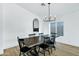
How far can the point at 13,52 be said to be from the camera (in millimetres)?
2229

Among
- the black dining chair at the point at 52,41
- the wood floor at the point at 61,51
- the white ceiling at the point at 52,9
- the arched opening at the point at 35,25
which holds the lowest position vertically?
the wood floor at the point at 61,51

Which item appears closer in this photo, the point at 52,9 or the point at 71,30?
the point at 52,9

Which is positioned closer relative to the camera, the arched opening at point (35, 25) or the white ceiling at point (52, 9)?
the white ceiling at point (52, 9)

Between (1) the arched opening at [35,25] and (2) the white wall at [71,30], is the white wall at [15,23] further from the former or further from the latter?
(2) the white wall at [71,30]

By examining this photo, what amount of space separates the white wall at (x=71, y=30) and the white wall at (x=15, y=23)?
87cm

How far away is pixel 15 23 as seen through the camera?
2.36 metres

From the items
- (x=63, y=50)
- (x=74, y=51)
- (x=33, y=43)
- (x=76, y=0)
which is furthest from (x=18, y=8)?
(x=74, y=51)

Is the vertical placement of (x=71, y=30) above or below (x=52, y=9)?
below

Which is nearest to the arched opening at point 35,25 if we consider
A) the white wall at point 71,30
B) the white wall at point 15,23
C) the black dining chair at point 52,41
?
the white wall at point 15,23

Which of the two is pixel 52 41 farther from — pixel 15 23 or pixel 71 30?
pixel 15 23

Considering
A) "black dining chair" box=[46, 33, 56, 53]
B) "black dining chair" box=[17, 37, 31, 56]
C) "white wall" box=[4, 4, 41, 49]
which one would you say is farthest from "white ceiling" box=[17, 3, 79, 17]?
"black dining chair" box=[17, 37, 31, 56]

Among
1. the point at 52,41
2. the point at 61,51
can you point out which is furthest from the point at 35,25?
the point at 61,51

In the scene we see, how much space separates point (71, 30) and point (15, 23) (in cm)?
156

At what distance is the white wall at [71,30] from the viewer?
2.34 meters
